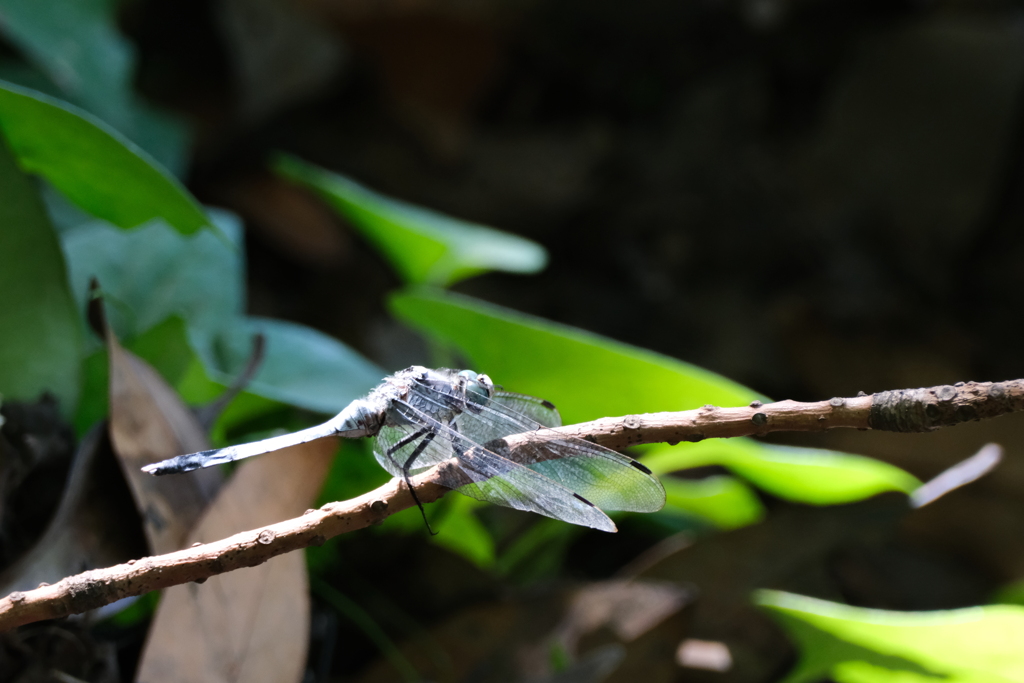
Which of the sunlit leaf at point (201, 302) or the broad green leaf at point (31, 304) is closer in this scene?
the broad green leaf at point (31, 304)

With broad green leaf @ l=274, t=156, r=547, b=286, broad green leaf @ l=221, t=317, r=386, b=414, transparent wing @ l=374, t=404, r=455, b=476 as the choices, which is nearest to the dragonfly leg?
transparent wing @ l=374, t=404, r=455, b=476

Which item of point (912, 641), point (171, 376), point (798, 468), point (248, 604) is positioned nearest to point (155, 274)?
point (171, 376)

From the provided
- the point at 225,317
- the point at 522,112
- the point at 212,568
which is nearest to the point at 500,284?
the point at 522,112

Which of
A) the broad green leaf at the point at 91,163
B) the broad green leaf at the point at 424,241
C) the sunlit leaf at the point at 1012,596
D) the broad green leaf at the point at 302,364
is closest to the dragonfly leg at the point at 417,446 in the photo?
the broad green leaf at the point at 302,364

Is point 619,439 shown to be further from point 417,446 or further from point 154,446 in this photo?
point 154,446

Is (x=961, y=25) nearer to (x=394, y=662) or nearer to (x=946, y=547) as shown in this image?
(x=946, y=547)

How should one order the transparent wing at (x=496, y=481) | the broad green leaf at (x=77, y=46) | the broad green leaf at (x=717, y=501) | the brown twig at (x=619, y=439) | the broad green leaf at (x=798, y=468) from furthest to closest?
the broad green leaf at (x=77, y=46) < the broad green leaf at (x=717, y=501) < the broad green leaf at (x=798, y=468) < the transparent wing at (x=496, y=481) < the brown twig at (x=619, y=439)

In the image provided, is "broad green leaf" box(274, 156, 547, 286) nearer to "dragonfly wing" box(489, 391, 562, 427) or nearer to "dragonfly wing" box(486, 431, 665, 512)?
"dragonfly wing" box(489, 391, 562, 427)

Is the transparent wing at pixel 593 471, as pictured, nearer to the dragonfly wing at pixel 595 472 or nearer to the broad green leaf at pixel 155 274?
the dragonfly wing at pixel 595 472
